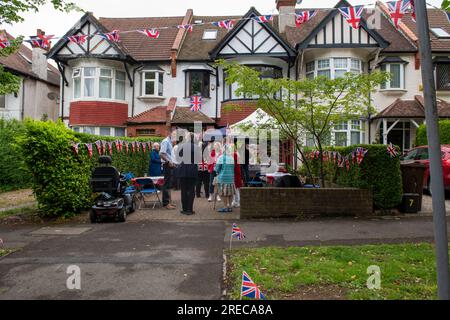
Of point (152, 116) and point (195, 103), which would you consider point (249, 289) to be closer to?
point (195, 103)

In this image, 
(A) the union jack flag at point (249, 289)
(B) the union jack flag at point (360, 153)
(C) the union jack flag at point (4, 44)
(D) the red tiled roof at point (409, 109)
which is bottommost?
(A) the union jack flag at point (249, 289)

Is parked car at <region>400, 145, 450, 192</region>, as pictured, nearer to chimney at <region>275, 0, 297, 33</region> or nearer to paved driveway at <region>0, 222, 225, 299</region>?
paved driveway at <region>0, 222, 225, 299</region>

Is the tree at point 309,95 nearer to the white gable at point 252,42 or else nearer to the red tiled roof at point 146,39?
the white gable at point 252,42

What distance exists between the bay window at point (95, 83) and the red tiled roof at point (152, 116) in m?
1.82

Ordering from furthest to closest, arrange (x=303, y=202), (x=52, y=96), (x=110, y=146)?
(x=52, y=96) < (x=110, y=146) < (x=303, y=202)

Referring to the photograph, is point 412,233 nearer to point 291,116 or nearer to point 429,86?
point 291,116

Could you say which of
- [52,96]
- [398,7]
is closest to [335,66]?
[398,7]

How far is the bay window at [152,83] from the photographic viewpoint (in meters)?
23.1

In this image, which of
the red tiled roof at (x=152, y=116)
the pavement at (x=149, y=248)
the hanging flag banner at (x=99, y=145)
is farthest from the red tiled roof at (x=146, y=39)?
the pavement at (x=149, y=248)

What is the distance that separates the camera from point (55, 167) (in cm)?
873

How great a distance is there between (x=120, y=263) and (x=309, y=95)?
20.6 ft

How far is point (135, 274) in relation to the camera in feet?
16.3

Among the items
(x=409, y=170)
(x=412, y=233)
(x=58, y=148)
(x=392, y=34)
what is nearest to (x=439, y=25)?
(x=392, y=34)

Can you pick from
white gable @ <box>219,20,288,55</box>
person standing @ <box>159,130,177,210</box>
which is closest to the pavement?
person standing @ <box>159,130,177,210</box>
